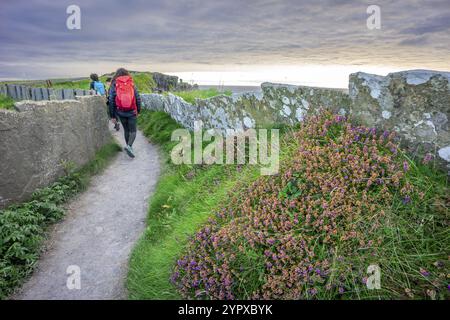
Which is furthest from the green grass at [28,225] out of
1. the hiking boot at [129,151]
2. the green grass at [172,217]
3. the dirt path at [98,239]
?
the hiking boot at [129,151]

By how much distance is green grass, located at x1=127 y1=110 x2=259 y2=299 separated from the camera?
15.1 ft

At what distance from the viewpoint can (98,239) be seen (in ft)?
20.3

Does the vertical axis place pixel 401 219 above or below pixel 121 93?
below

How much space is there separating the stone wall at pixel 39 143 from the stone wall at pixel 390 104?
5.45 metres

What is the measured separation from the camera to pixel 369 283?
308 centimetres

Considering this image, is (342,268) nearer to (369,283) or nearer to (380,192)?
(369,283)

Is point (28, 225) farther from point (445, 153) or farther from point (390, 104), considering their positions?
point (445, 153)

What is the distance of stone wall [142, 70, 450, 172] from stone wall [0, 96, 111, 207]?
17.9 feet

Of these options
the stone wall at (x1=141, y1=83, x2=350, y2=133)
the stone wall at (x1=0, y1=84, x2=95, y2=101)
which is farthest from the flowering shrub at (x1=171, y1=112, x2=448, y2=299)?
the stone wall at (x1=0, y1=84, x2=95, y2=101)

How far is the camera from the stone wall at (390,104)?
4012 mm

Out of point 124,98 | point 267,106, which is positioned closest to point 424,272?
point 267,106

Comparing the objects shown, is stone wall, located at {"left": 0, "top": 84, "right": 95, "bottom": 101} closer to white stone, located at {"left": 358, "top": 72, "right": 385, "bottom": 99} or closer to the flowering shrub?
the flowering shrub
